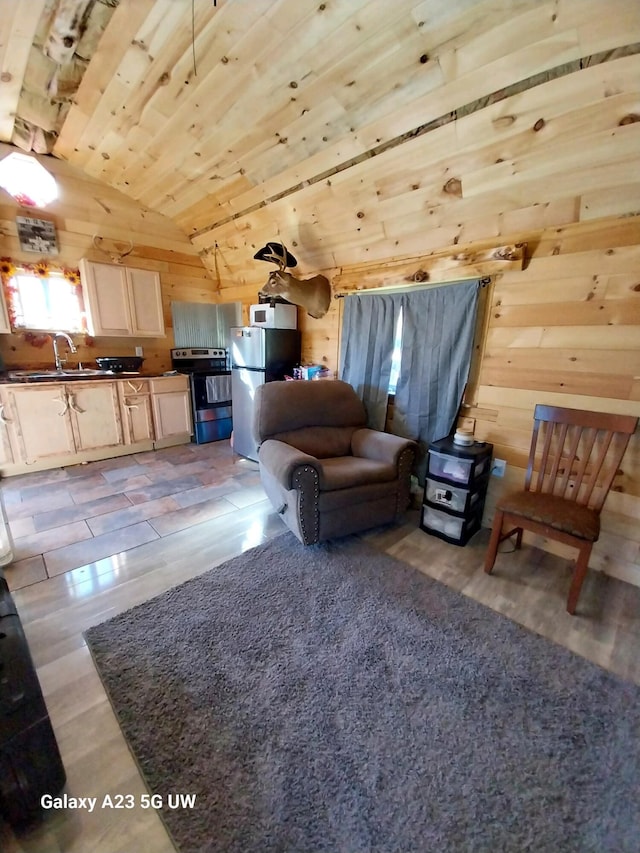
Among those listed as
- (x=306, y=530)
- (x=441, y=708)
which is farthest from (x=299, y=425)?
(x=441, y=708)

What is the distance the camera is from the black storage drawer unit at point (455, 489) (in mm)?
2248

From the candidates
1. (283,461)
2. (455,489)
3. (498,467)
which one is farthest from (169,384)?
(498,467)

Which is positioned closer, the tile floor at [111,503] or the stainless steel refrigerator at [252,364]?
the tile floor at [111,503]

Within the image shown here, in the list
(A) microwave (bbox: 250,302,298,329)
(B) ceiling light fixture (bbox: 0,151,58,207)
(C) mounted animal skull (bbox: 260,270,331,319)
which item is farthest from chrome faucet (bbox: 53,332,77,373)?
(C) mounted animal skull (bbox: 260,270,331,319)

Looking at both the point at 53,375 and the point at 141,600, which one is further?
the point at 53,375

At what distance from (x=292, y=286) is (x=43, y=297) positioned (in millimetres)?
2600

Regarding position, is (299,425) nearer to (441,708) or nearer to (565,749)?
(441,708)

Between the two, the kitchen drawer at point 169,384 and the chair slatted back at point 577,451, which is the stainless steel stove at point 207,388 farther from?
the chair slatted back at point 577,451

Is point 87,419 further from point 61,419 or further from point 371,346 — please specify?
point 371,346

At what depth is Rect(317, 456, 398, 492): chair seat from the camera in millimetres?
2215

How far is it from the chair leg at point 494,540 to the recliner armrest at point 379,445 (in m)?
0.72

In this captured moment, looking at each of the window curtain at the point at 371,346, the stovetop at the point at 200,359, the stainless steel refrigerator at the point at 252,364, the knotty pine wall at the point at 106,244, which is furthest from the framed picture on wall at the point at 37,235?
the window curtain at the point at 371,346

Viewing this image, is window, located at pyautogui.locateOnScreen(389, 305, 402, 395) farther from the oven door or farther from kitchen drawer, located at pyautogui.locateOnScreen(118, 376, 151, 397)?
kitchen drawer, located at pyautogui.locateOnScreen(118, 376, 151, 397)

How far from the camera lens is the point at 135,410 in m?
3.84
